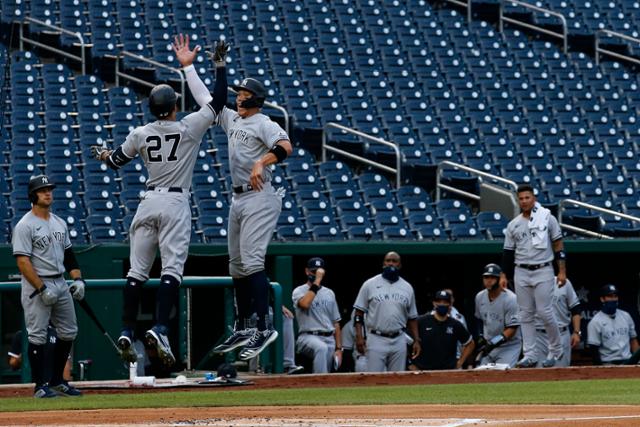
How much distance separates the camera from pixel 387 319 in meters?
13.4

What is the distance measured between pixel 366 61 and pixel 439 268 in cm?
486

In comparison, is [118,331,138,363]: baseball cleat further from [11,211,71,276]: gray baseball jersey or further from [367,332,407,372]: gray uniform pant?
[367,332,407,372]: gray uniform pant

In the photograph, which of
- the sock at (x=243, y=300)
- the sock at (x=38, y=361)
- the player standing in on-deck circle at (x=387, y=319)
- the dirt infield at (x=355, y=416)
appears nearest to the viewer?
the dirt infield at (x=355, y=416)

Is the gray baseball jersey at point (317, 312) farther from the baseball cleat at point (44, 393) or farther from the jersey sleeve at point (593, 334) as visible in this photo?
the baseball cleat at point (44, 393)

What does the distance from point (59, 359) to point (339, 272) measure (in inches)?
263

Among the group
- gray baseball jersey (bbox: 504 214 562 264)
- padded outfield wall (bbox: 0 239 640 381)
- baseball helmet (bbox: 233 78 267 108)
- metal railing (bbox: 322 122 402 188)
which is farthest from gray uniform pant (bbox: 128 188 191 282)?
metal railing (bbox: 322 122 402 188)

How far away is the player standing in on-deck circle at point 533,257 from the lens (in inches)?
477

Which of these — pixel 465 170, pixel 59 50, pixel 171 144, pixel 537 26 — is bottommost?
pixel 171 144

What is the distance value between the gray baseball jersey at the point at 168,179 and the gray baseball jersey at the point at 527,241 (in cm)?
418

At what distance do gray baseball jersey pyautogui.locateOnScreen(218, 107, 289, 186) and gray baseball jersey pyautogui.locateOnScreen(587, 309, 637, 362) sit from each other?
21.3 feet

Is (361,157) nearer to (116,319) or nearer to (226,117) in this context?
(116,319)

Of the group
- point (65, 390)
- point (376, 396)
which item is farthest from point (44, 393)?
point (376, 396)

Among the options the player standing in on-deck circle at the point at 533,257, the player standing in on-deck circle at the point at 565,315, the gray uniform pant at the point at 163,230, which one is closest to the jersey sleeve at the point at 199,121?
the gray uniform pant at the point at 163,230

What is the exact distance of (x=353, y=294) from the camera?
16.5 metres
